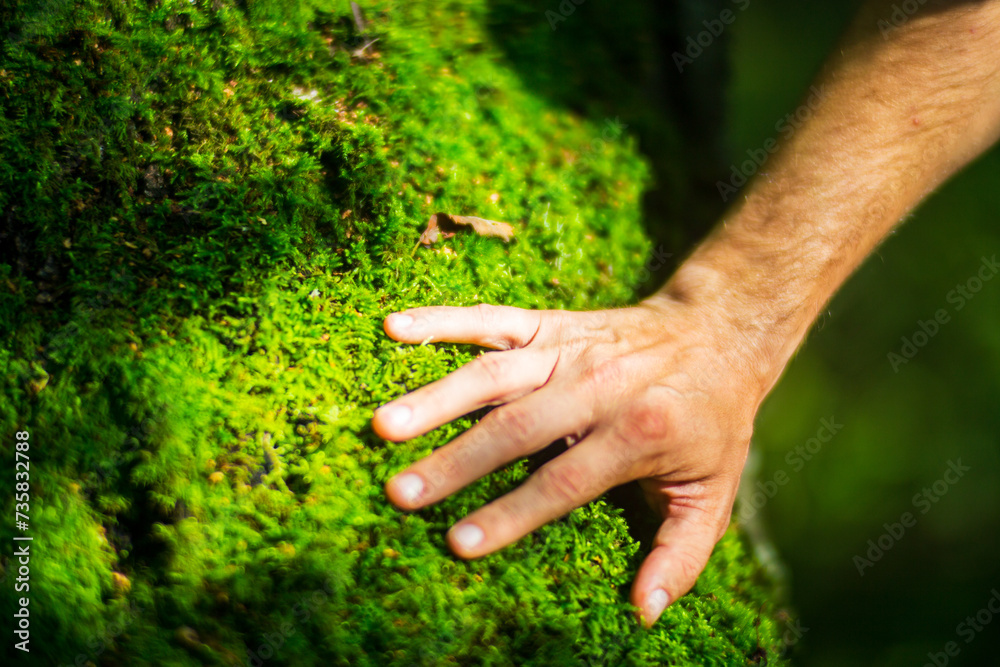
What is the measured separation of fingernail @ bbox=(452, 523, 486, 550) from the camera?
1538 mm

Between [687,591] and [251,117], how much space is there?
2.31m

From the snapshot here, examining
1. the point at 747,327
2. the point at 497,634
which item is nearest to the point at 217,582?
the point at 497,634

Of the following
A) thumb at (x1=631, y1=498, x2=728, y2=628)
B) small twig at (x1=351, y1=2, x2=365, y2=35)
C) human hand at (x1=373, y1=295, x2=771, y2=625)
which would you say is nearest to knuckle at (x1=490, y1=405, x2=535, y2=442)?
human hand at (x1=373, y1=295, x2=771, y2=625)

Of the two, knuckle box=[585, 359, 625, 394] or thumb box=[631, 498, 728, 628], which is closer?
thumb box=[631, 498, 728, 628]

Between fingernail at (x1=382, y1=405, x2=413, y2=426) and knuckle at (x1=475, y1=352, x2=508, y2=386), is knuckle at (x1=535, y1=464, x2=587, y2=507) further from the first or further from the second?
fingernail at (x1=382, y1=405, x2=413, y2=426)

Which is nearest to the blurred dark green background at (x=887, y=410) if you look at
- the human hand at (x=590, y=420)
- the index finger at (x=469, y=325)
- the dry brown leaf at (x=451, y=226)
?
the human hand at (x=590, y=420)

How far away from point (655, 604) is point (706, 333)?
39.1 inches

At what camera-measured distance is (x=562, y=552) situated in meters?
1.66

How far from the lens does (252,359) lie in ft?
5.19

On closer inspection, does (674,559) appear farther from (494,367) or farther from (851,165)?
(851,165)

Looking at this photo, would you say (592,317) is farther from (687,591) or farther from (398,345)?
(687,591)

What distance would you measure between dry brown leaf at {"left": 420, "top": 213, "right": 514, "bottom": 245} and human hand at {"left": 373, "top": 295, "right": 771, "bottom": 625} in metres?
0.33

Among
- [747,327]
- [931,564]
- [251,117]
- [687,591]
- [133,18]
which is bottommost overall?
[931,564]

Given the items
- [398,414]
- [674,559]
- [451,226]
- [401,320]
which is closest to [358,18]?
[451,226]
